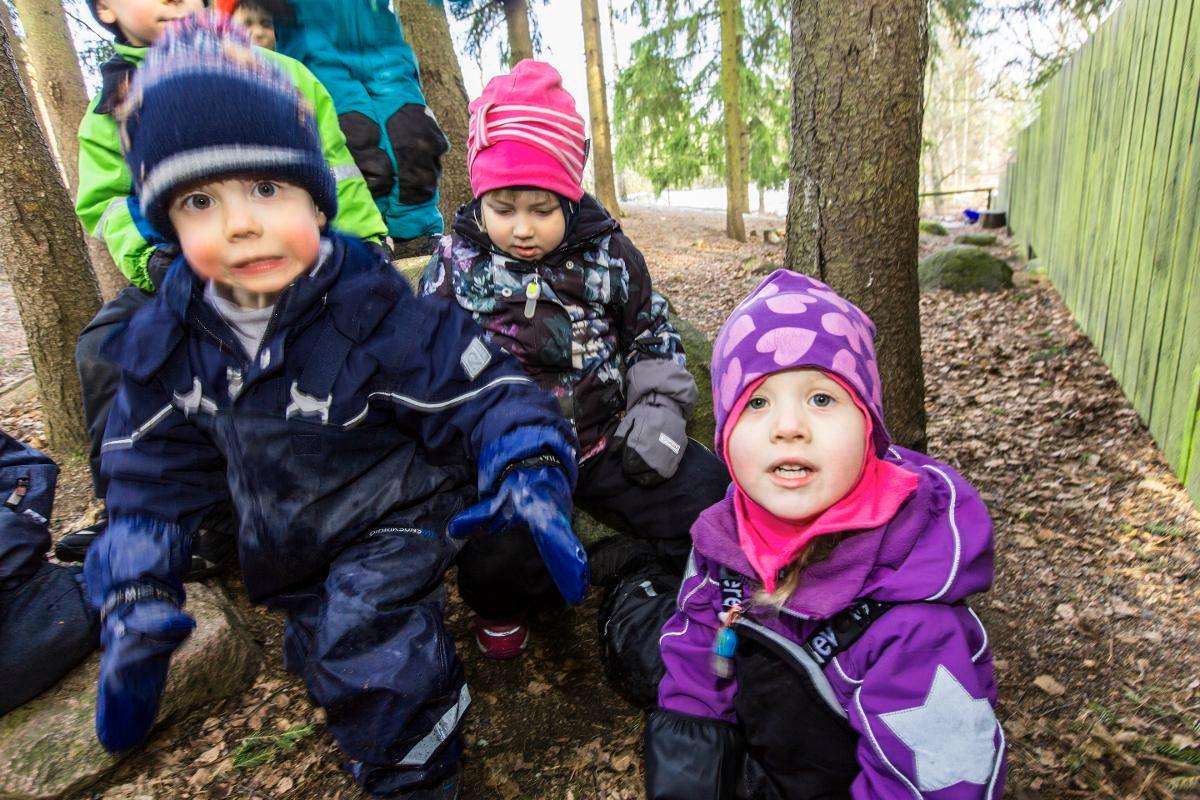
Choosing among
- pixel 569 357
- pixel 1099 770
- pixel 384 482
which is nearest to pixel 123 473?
pixel 384 482

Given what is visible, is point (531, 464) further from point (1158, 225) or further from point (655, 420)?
point (1158, 225)

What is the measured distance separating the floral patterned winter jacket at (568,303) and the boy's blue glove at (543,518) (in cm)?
88

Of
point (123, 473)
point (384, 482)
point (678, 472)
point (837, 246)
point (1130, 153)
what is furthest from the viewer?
point (1130, 153)

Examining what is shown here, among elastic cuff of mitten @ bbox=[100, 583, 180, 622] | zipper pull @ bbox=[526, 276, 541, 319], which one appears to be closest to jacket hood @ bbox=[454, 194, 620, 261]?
zipper pull @ bbox=[526, 276, 541, 319]

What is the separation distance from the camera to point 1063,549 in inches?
123

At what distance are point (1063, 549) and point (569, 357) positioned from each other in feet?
7.70

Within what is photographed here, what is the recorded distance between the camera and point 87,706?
2.27 meters

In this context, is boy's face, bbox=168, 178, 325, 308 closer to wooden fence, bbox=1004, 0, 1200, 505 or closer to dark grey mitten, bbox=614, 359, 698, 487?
dark grey mitten, bbox=614, 359, 698, 487

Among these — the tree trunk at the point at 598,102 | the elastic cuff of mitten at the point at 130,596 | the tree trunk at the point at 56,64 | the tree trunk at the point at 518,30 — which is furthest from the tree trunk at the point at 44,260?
the tree trunk at the point at 598,102

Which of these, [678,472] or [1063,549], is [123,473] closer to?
[678,472]

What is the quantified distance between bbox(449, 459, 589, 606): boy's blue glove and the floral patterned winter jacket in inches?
34.8

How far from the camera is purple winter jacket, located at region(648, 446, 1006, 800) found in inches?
60.4

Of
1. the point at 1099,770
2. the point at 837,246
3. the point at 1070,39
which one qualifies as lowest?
the point at 1099,770

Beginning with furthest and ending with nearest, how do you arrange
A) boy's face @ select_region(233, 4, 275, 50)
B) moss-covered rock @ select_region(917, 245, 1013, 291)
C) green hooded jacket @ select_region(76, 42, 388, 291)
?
moss-covered rock @ select_region(917, 245, 1013, 291) < boy's face @ select_region(233, 4, 275, 50) < green hooded jacket @ select_region(76, 42, 388, 291)
